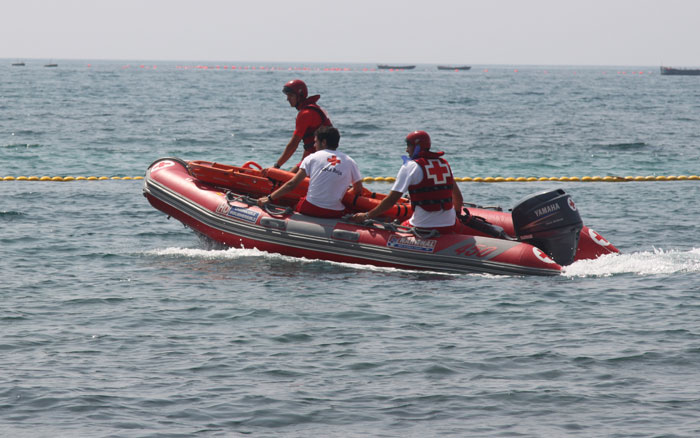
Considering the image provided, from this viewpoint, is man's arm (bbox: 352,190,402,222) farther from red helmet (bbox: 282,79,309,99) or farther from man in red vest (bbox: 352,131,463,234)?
red helmet (bbox: 282,79,309,99)

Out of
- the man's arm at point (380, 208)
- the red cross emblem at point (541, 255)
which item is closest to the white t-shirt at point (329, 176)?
the man's arm at point (380, 208)

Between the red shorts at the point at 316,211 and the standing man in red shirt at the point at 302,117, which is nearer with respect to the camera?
the red shorts at the point at 316,211

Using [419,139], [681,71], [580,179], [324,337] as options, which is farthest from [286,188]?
[681,71]

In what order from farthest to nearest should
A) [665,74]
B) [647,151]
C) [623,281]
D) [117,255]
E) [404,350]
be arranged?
[665,74] → [647,151] → [117,255] → [623,281] → [404,350]

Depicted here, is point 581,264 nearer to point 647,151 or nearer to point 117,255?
point 117,255

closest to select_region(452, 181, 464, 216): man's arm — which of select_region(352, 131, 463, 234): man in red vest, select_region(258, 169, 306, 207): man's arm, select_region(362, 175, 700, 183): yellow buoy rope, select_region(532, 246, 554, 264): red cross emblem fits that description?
select_region(352, 131, 463, 234): man in red vest

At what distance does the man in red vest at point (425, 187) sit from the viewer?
8836 mm

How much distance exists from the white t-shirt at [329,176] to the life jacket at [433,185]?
815 millimetres

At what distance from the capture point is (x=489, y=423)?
5.38 m

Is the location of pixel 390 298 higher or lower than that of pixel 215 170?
lower

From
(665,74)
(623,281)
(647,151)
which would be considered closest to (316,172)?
(623,281)

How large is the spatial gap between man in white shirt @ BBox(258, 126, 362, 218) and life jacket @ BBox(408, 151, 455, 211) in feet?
2.72

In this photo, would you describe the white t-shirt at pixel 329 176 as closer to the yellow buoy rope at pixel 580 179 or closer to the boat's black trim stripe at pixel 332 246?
the boat's black trim stripe at pixel 332 246

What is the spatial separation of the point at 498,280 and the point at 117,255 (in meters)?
4.49
